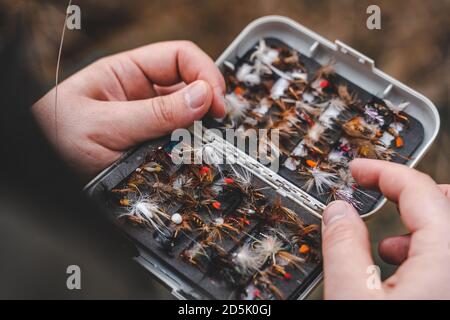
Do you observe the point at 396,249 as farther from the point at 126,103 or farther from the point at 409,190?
the point at 126,103

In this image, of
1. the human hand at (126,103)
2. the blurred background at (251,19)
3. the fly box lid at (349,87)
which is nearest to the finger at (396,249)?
the fly box lid at (349,87)

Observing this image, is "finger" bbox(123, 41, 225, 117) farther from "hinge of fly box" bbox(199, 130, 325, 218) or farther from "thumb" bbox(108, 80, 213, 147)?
"hinge of fly box" bbox(199, 130, 325, 218)

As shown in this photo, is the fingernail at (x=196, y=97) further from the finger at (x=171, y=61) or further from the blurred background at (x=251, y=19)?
the blurred background at (x=251, y=19)

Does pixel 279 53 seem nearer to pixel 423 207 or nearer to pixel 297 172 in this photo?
pixel 297 172

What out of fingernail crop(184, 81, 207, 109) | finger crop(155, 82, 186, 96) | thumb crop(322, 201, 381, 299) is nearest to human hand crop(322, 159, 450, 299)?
thumb crop(322, 201, 381, 299)

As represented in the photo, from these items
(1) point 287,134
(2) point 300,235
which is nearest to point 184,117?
(1) point 287,134

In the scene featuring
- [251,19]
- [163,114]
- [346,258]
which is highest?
[251,19]

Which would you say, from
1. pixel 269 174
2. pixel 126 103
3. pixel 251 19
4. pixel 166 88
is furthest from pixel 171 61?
pixel 251 19
